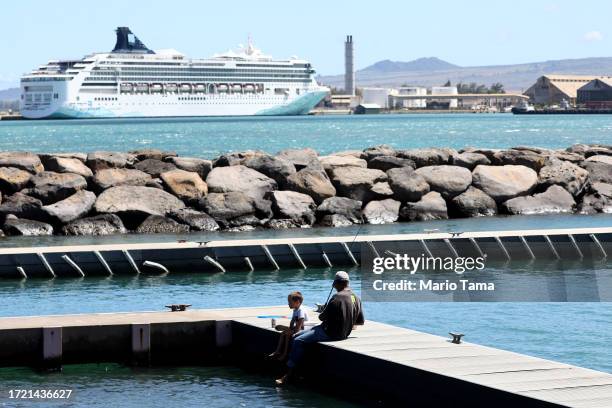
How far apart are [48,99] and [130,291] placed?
391 ft

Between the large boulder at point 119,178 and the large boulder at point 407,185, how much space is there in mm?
5291

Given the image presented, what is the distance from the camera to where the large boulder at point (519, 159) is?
3194 centimetres

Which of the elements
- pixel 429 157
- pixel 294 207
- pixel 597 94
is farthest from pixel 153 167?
pixel 597 94

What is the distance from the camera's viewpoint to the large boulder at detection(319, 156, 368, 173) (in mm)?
29750

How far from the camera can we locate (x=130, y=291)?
734 inches

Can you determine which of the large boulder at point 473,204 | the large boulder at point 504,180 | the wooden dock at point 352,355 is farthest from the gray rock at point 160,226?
the wooden dock at point 352,355

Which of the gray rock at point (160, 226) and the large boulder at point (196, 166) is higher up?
the large boulder at point (196, 166)

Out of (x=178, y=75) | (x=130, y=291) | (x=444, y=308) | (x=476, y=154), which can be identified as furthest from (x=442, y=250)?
(x=178, y=75)

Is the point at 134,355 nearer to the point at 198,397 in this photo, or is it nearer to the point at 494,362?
the point at 198,397

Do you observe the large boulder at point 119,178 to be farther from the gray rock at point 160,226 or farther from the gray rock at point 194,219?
the gray rock at point 160,226

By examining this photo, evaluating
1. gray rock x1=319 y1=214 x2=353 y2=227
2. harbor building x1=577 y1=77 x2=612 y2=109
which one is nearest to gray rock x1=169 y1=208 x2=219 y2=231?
gray rock x1=319 y1=214 x2=353 y2=227

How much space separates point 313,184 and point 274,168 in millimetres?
1121

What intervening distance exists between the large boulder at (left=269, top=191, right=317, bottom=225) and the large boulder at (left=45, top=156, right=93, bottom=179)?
13.2ft

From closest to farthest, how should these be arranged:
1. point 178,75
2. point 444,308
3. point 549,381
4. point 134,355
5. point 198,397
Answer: point 549,381
point 198,397
point 134,355
point 444,308
point 178,75
